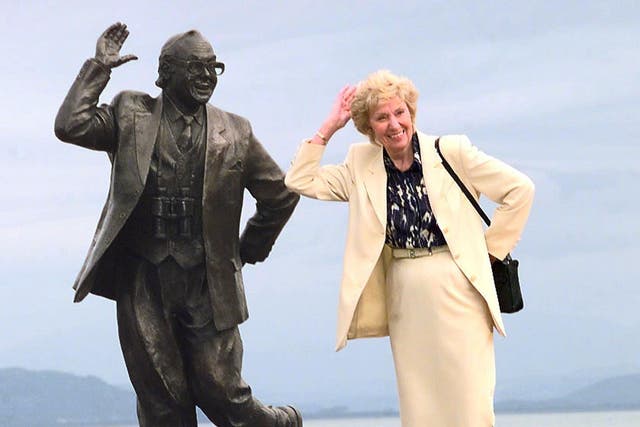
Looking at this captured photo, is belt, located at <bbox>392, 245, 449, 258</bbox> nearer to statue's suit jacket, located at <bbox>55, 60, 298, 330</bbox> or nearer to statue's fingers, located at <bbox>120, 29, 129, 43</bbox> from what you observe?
statue's suit jacket, located at <bbox>55, 60, 298, 330</bbox>

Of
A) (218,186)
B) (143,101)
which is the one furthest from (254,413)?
(143,101)

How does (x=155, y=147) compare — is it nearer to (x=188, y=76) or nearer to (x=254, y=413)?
(x=188, y=76)

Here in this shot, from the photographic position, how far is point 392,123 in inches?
274

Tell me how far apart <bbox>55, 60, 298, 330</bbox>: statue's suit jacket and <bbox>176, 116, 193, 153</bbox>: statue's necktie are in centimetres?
11

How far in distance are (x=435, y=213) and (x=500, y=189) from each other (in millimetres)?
367

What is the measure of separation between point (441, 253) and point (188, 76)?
2.15 metres

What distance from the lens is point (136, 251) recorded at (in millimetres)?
8578

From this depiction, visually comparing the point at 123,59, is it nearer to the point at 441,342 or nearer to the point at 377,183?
the point at 377,183

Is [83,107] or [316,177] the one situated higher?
[83,107]

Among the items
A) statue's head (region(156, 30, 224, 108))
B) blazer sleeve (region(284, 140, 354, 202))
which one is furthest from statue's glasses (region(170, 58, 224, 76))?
blazer sleeve (region(284, 140, 354, 202))

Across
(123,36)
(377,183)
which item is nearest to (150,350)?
(123,36)

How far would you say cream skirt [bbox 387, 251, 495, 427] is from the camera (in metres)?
7.00

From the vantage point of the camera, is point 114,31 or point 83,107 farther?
point 114,31

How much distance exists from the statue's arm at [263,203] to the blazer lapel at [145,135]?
60cm
